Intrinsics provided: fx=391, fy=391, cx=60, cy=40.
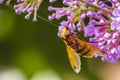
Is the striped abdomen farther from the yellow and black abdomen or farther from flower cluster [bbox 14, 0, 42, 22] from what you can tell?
flower cluster [bbox 14, 0, 42, 22]

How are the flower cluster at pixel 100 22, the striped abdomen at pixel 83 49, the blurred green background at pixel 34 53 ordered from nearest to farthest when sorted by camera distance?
1. the flower cluster at pixel 100 22
2. the striped abdomen at pixel 83 49
3. the blurred green background at pixel 34 53

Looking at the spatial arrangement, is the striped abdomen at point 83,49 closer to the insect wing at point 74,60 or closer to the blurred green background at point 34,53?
the insect wing at point 74,60

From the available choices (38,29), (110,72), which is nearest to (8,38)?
(38,29)

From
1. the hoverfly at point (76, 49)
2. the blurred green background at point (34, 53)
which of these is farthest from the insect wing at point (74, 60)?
the blurred green background at point (34, 53)

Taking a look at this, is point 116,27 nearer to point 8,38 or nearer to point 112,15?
point 112,15

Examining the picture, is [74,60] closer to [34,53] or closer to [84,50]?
[84,50]

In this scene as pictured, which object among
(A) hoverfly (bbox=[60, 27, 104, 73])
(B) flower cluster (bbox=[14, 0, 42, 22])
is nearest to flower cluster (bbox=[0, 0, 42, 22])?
(B) flower cluster (bbox=[14, 0, 42, 22])
